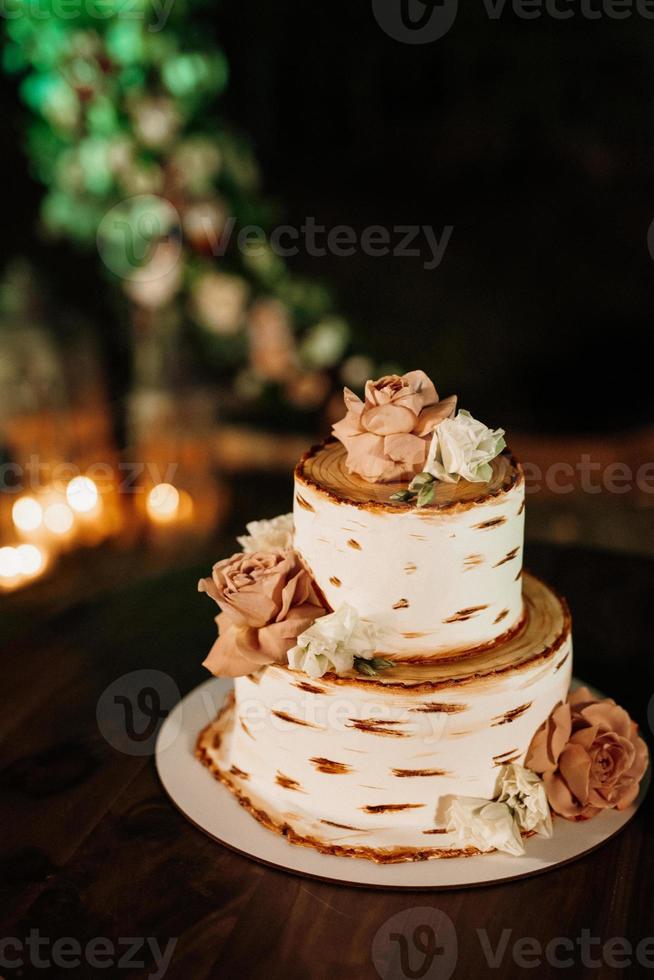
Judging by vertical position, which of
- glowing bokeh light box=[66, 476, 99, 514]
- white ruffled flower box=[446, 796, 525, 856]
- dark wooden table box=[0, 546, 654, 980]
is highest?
white ruffled flower box=[446, 796, 525, 856]

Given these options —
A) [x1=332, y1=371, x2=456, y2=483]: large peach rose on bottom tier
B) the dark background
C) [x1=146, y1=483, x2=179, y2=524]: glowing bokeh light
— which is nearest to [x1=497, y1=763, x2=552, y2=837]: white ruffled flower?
[x1=332, y1=371, x2=456, y2=483]: large peach rose on bottom tier

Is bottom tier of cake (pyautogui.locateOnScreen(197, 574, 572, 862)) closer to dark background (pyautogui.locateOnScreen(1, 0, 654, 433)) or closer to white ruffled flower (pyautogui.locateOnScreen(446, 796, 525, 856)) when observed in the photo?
white ruffled flower (pyautogui.locateOnScreen(446, 796, 525, 856))

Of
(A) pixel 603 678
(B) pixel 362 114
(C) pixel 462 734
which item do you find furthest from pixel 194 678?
(B) pixel 362 114

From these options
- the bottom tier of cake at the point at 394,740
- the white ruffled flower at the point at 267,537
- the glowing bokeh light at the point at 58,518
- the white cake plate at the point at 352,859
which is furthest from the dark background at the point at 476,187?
the bottom tier of cake at the point at 394,740

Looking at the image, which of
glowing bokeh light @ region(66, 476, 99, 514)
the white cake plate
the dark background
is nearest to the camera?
the white cake plate

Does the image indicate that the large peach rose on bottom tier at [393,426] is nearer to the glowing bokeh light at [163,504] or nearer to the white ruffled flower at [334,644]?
the white ruffled flower at [334,644]

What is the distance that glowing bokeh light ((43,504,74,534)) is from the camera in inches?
160

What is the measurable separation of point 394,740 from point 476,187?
3818mm

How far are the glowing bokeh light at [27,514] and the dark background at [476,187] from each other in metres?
0.90

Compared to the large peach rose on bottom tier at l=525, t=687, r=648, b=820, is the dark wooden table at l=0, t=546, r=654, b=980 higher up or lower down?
lower down

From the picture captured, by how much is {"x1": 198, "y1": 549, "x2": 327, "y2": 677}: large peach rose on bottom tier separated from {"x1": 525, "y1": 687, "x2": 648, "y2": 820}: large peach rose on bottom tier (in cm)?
44

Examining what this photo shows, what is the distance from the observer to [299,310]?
4449 millimetres

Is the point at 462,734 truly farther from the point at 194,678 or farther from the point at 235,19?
the point at 235,19

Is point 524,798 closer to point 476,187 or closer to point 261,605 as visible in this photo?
point 261,605
